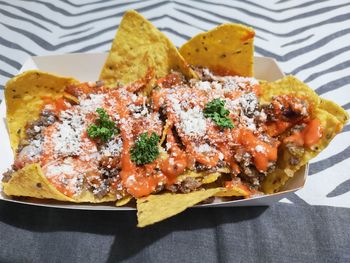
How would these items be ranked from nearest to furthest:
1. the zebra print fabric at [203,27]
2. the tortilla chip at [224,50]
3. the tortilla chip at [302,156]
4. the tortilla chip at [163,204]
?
the tortilla chip at [163,204]
the tortilla chip at [302,156]
the tortilla chip at [224,50]
the zebra print fabric at [203,27]

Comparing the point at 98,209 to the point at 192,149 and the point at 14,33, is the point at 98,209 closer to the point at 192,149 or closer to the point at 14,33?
the point at 192,149

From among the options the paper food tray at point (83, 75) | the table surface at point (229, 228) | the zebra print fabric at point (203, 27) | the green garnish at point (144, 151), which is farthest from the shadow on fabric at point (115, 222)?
the zebra print fabric at point (203, 27)

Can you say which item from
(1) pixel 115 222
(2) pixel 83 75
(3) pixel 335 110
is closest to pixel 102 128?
(1) pixel 115 222

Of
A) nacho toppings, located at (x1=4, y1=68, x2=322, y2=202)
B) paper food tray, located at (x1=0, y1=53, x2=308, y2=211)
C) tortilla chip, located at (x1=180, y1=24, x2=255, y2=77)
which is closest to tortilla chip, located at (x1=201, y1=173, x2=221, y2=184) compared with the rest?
nacho toppings, located at (x1=4, y1=68, x2=322, y2=202)

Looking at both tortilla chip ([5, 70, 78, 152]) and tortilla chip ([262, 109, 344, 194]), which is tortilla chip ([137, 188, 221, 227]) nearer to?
tortilla chip ([262, 109, 344, 194])

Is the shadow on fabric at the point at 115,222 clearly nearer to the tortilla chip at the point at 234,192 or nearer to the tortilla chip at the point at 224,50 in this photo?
the tortilla chip at the point at 234,192

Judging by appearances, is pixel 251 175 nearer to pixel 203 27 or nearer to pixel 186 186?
pixel 186 186
